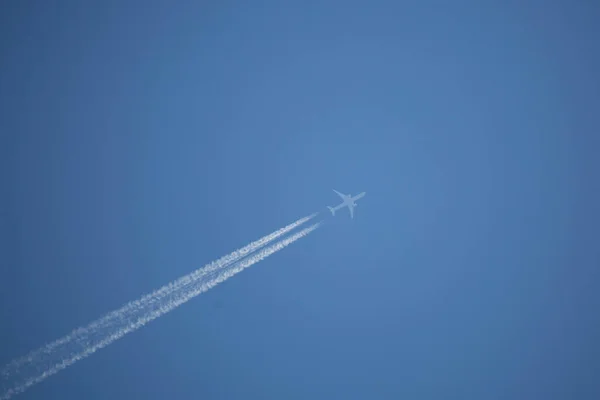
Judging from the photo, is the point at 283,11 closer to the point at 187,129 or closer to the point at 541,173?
the point at 187,129

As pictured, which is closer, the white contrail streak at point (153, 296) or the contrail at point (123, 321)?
the contrail at point (123, 321)

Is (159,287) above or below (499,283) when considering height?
above

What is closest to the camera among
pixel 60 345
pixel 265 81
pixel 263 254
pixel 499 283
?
pixel 60 345

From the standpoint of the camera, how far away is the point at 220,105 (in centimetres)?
1184

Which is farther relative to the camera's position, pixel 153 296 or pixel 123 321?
pixel 153 296

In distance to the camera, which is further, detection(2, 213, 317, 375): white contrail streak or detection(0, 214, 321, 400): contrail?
detection(2, 213, 317, 375): white contrail streak

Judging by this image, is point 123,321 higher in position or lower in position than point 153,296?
lower

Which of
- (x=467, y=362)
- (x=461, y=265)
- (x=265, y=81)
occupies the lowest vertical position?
(x=467, y=362)

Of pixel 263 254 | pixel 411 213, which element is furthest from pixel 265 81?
pixel 411 213

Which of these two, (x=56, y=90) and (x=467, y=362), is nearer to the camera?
(x=56, y=90)

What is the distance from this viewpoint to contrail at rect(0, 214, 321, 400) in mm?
8242

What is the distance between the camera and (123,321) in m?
9.54

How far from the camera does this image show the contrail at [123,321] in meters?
8.24

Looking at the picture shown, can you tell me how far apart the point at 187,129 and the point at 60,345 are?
22.1 feet
